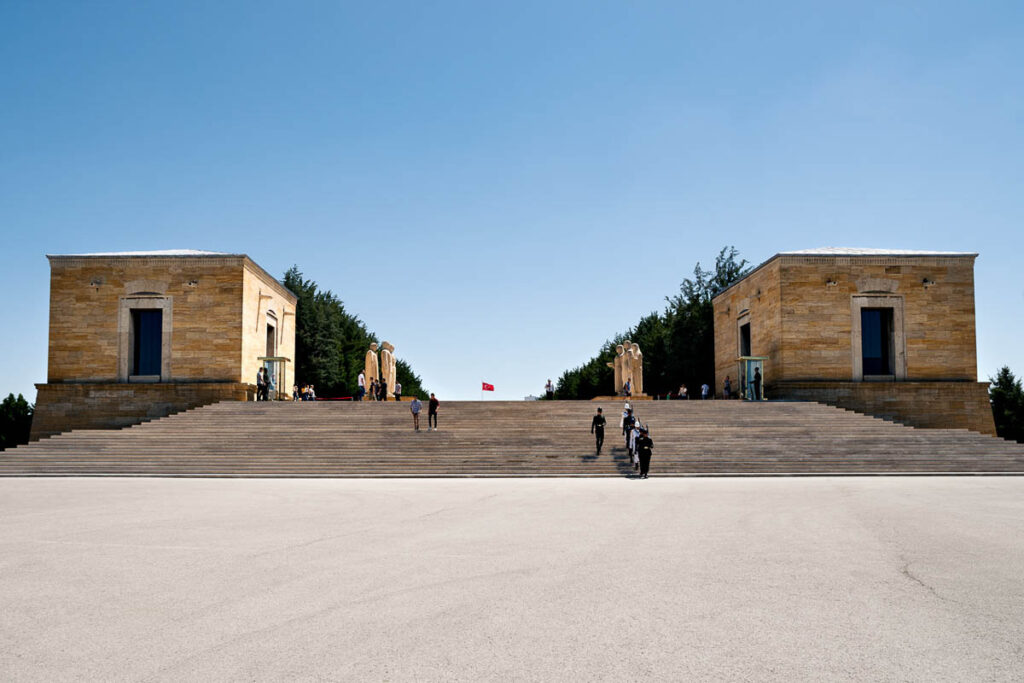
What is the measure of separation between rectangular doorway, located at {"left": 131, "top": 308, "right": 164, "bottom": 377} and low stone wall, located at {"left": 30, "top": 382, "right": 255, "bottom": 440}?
1.15 m

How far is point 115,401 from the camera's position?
31859 mm

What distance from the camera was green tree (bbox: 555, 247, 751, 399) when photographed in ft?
160

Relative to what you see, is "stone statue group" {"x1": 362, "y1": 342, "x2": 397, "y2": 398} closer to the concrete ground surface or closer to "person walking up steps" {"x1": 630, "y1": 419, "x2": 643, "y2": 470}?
"person walking up steps" {"x1": 630, "y1": 419, "x2": 643, "y2": 470}

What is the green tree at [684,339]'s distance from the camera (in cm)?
4881

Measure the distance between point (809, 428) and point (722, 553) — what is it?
57.3 ft

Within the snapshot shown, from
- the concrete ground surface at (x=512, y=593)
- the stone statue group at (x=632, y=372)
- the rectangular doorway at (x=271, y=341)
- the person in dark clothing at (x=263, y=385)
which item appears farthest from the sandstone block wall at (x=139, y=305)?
the concrete ground surface at (x=512, y=593)

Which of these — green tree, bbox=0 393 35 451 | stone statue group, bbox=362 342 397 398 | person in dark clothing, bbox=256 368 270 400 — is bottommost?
green tree, bbox=0 393 35 451

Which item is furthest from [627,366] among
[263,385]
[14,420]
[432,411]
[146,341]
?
[14,420]

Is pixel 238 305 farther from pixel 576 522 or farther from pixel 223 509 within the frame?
pixel 576 522

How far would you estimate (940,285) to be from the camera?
107 feet

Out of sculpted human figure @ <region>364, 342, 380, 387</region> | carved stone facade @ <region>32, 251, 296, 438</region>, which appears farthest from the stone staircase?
sculpted human figure @ <region>364, 342, 380, 387</region>

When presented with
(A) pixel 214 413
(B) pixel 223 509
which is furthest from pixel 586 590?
(A) pixel 214 413

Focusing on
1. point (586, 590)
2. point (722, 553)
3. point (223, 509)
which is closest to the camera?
point (586, 590)

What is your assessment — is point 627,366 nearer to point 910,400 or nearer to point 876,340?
point 876,340
